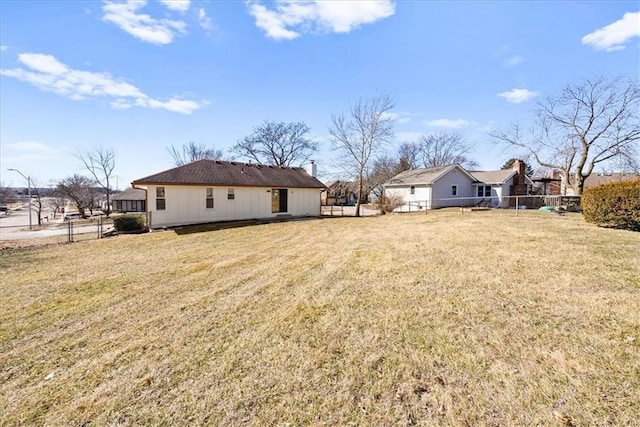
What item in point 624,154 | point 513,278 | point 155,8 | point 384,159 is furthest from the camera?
point 384,159

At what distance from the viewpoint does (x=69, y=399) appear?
2629 mm

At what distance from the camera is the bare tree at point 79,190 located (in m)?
34.8

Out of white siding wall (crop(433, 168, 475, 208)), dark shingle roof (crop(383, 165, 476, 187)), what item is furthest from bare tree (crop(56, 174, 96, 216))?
white siding wall (crop(433, 168, 475, 208))

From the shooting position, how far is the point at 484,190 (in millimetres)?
26750

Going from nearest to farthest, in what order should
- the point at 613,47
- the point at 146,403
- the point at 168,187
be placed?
1. the point at 146,403
2. the point at 613,47
3. the point at 168,187

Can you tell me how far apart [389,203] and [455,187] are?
6880 mm

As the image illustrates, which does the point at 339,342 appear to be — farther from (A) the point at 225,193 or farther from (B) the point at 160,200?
(A) the point at 225,193

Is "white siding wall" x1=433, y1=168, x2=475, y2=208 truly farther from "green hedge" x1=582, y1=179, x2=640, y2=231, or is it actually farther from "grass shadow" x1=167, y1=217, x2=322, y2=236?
"grass shadow" x1=167, y1=217, x2=322, y2=236

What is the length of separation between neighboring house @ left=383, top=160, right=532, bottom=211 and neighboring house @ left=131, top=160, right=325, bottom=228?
30.9 feet

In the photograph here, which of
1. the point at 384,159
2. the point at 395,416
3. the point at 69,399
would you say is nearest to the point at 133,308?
the point at 69,399

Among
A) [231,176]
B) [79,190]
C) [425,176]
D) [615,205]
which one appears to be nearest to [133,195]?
[79,190]

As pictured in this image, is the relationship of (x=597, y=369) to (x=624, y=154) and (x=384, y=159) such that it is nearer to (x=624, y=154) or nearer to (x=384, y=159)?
(x=624, y=154)

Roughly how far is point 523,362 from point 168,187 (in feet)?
51.9

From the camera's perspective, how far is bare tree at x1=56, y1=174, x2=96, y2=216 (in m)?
34.8
